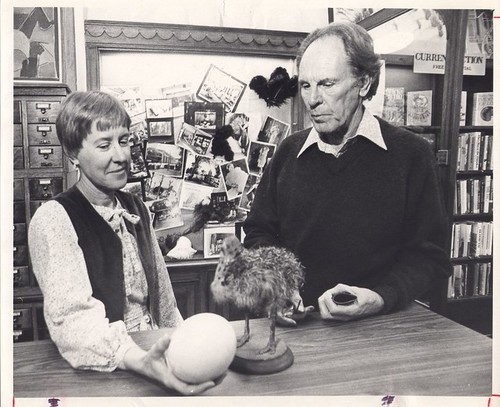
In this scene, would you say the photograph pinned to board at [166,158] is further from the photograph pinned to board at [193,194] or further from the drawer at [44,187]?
the drawer at [44,187]

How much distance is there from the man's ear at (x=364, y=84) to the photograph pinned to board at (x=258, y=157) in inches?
9.3

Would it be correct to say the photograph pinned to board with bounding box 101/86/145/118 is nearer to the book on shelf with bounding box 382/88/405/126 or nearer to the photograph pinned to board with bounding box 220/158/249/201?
the photograph pinned to board with bounding box 220/158/249/201

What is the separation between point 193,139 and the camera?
0.93 metres

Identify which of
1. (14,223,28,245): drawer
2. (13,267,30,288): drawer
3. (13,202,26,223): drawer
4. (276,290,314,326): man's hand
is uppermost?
(13,202,26,223): drawer

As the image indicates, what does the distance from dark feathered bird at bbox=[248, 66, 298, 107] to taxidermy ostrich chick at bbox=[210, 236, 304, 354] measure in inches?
17.3

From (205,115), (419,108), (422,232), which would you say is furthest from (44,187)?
(419,108)

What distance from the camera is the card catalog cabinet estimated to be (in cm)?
85

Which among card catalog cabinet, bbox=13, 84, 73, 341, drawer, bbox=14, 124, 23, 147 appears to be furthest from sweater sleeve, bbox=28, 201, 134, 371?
drawer, bbox=14, 124, 23, 147

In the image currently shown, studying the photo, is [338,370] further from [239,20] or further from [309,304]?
[239,20]

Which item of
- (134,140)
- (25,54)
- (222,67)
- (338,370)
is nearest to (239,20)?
(222,67)

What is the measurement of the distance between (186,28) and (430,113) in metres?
0.73

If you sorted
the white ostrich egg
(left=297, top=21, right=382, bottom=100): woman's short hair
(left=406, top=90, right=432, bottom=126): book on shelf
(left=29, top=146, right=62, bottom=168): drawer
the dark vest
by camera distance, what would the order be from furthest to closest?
1. (left=406, top=90, right=432, bottom=126): book on shelf
2. (left=29, top=146, right=62, bottom=168): drawer
3. (left=297, top=21, right=382, bottom=100): woman's short hair
4. the dark vest
5. the white ostrich egg

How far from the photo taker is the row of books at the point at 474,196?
98 centimetres

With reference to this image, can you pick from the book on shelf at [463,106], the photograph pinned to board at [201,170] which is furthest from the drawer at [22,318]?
the book on shelf at [463,106]
